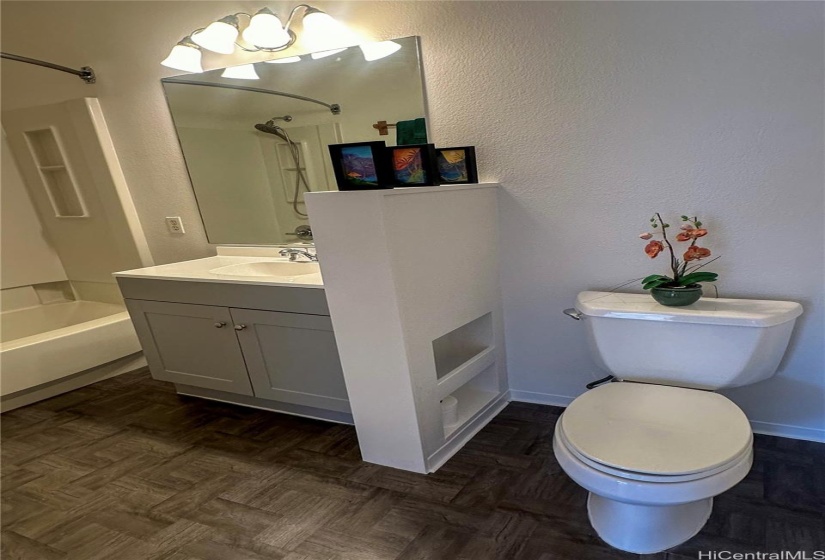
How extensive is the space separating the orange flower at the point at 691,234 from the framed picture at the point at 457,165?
75 cm

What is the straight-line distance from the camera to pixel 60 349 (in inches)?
98.4

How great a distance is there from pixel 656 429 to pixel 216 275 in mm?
1797

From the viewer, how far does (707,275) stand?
1349 mm

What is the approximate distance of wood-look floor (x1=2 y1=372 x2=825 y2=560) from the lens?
4.13 feet

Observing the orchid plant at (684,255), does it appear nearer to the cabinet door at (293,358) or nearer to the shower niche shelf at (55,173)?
the cabinet door at (293,358)

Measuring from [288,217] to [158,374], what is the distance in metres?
1.12

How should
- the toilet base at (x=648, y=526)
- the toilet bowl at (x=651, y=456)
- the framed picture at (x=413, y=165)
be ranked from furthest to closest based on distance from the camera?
the framed picture at (x=413, y=165) → the toilet base at (x=648, y=526) → the toilet bowl at (x=651, y=456)

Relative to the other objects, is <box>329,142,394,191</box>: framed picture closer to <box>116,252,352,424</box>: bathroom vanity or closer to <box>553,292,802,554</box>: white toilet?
<box>116,252,352,424</box>: bathroom vanity

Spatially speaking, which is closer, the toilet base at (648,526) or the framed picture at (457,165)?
the toilet base at (648,526)

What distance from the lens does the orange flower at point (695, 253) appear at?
4.47 ft

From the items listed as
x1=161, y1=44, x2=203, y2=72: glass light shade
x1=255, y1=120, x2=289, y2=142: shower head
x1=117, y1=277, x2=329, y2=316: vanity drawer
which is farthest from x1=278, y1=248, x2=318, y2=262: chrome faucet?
x1=161, y1=44, x2=203, y2=72: glass light shade

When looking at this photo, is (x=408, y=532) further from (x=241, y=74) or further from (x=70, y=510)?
(x=241, y=74)

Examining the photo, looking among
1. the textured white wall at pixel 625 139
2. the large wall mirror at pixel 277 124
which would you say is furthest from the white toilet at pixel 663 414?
the large wall mirror at pixel 277 124

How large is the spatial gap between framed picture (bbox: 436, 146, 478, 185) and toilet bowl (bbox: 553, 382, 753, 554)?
91 cm
